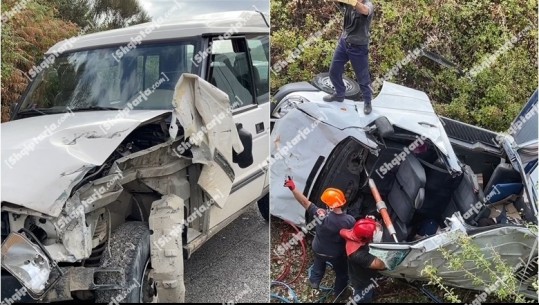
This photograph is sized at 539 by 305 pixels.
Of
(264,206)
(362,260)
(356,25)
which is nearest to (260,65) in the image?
(356,25)

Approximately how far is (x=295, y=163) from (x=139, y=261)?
1.12m

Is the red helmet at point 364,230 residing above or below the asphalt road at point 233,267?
above

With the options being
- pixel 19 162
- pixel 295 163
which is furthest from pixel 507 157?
pixel 19 162

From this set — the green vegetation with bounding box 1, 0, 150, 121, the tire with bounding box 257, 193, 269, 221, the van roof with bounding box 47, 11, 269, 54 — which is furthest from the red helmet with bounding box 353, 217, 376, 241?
the green vegetation with bounding box 1, 0, 150, 121

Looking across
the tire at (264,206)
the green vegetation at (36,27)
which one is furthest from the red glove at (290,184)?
the green vegetation at (36,27)

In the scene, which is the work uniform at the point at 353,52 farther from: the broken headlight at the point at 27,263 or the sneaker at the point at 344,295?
the broken headlight at the point at 27,263

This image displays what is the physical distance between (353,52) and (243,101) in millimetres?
950

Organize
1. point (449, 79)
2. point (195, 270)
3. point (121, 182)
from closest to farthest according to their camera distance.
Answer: point (121, 182) → point (195, 270) → point (449, 79)

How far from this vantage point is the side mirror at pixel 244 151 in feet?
10.1

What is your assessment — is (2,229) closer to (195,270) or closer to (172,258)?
(172,258)

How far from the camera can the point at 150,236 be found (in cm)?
258

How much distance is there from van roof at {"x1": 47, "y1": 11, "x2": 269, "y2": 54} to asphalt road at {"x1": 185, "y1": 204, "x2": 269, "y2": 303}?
1.68 meters

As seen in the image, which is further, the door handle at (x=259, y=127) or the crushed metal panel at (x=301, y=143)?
the door handle at (x=259, y=127)

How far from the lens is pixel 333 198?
275 centimetres
